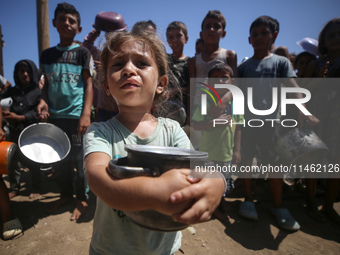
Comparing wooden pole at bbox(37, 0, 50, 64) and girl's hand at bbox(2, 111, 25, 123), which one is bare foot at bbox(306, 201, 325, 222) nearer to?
girl's hand at bbox(2, 111, 25, 123)

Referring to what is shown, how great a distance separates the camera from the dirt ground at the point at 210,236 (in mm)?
2189

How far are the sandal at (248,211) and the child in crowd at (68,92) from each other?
2114mm

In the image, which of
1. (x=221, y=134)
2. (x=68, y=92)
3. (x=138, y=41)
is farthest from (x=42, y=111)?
(x=221, y=134)

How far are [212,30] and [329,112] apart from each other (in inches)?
81.3

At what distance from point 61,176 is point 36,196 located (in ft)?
2.31

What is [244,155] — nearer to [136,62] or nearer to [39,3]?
[136,62]

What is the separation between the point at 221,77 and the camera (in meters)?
2.99

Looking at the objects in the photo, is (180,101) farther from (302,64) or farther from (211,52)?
(302,64)

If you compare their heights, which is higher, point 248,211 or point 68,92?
point 68,92

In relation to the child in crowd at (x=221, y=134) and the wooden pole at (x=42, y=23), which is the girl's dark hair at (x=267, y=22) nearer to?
the child in crowd at (x=221, y=134)

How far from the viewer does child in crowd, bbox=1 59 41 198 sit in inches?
129

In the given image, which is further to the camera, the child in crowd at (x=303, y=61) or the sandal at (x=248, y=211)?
the child in crowd at (x=303, y=61)

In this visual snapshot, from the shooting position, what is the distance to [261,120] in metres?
2.92

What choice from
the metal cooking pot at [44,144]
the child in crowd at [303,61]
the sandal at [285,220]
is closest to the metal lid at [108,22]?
the metal cooking pot at [44,144]
